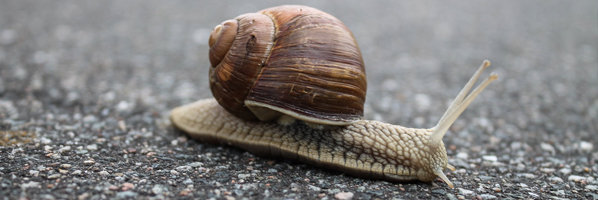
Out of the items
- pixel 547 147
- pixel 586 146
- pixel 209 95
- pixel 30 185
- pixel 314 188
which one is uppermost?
pixel 586 146

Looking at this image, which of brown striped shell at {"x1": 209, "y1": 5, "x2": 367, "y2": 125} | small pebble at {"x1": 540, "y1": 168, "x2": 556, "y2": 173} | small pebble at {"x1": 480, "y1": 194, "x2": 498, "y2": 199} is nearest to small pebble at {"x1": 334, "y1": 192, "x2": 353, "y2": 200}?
brown striped shell at {"x1": 209, "y1": 5, "x2": 367, "y2": 125}

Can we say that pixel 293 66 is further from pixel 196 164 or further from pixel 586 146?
pixel 586 146

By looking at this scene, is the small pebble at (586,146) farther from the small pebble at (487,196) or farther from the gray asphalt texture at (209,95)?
the small pebble at (487,196)

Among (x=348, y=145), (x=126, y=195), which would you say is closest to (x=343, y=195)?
(x=348, y=145)

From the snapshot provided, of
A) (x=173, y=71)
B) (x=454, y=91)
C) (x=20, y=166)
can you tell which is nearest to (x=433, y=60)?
(x=454, y=91)

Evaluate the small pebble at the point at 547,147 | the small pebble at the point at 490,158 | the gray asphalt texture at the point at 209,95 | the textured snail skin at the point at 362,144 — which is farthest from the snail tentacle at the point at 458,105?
the small pebble at the point at 547,147

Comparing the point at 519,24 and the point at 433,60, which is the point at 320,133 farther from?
the point at 519,24

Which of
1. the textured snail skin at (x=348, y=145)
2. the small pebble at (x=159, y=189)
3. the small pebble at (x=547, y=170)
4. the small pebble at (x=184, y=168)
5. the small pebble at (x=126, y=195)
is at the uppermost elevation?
the small pebble at (x=547, y=170)
